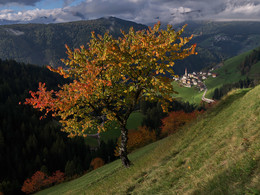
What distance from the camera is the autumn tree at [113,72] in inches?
685

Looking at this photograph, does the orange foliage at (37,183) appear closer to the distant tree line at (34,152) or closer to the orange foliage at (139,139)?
the distant tree line at (34,152)

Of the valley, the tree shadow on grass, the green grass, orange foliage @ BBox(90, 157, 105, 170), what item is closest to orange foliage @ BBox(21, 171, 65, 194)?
the valley

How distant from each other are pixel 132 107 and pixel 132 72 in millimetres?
4778

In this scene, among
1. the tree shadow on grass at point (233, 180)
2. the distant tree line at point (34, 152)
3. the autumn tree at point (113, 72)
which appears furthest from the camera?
the distant tree line at point (34, 152)

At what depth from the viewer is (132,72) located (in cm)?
1970

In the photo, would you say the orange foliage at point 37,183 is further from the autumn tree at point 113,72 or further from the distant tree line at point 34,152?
the autumn tree at point 113,72

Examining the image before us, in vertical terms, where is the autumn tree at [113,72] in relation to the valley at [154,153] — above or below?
above

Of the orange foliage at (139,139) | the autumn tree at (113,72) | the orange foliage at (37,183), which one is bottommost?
the orange foliage at (37,183)

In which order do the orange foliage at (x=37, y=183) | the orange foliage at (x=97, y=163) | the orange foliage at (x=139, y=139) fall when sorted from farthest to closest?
the orange foliage at (x=139, y=139) < the orange foliage at (x=97, y=163) < the orange foliage at (x=37, y=183)

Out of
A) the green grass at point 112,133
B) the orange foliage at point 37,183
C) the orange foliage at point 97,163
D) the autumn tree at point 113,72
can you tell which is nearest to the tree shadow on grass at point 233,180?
the autumn tree at point 113,72

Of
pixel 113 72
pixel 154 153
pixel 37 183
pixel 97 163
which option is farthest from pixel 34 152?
pixel 113 72

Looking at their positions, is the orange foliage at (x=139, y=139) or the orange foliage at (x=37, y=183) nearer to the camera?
the orange foliage at (x=37, y=183)

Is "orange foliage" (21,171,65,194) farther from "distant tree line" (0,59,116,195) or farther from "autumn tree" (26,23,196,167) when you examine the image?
"autumn tree" (26,23,196,167)

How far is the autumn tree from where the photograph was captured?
1741 centimetres
